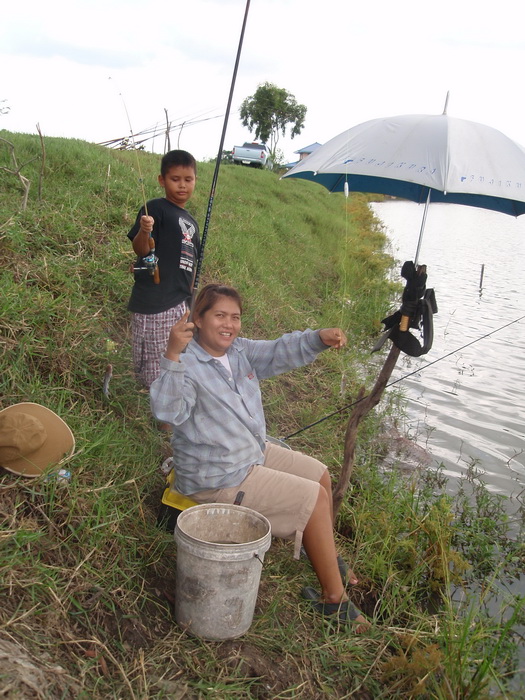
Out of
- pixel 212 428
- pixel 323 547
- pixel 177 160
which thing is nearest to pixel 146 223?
pixel 177 160

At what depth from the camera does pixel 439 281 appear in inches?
544

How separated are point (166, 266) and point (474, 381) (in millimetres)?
4973

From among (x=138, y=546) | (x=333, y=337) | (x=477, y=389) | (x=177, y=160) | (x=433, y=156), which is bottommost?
(x=477, y=389)

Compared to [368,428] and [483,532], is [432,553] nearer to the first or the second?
[483,532]

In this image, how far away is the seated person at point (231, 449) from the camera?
248cm

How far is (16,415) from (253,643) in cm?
130

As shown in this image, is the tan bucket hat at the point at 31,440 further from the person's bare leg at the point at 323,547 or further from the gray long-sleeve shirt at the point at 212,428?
the person's bare leg at the point at 323,547

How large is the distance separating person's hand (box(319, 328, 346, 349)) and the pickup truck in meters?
26.0

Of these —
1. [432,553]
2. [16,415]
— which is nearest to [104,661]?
[16,415]

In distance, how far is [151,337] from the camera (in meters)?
3.52

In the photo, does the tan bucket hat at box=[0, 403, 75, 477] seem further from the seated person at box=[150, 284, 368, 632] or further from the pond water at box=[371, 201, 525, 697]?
the pond water at box=[371, 201, 525, 697]

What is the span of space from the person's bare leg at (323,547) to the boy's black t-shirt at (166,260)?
1553 mm

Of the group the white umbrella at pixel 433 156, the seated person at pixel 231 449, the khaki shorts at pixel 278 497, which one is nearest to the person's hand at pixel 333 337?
the seated person at pixel 231 449

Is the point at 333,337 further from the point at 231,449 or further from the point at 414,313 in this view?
the point at 231,449
